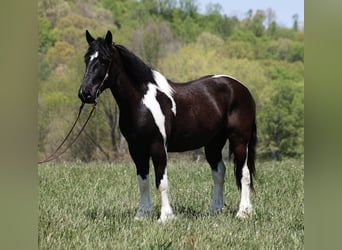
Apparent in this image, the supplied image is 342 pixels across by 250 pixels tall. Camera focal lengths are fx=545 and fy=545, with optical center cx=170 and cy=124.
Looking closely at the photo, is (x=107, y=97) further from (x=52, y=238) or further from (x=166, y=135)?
(x=52, y=238)

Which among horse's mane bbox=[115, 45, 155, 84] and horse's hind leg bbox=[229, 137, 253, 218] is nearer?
horse's mane bbox=[115, 45, 155, 84]

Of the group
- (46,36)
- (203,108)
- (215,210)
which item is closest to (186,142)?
(203,108)

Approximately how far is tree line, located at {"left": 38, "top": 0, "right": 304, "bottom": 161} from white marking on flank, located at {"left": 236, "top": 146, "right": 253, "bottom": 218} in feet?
3.20

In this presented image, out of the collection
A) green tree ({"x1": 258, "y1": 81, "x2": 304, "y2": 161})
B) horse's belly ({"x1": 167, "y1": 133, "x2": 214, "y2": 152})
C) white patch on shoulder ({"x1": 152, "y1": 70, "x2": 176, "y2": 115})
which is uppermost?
white patch on shoulder ({"x1": 152, "y1": 70, "x2": 176, "y2": 115})

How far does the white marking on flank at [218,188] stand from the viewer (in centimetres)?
291

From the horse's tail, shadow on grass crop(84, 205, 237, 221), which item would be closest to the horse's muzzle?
shadow on grass crop(84, 205, 237, 221)

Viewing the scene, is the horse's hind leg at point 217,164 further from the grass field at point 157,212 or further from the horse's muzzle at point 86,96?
the horse's muzzle at point 86,96

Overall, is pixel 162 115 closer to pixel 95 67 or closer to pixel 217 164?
pixel 95 67

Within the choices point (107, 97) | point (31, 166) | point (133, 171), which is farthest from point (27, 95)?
point (107, 97)

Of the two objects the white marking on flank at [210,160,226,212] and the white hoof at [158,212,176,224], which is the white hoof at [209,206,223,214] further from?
the white hoof at [158,212,176,224]

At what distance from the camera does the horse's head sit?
2.37m

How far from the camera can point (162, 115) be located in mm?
2619

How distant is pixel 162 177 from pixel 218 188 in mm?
439

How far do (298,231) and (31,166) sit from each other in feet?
5.54
